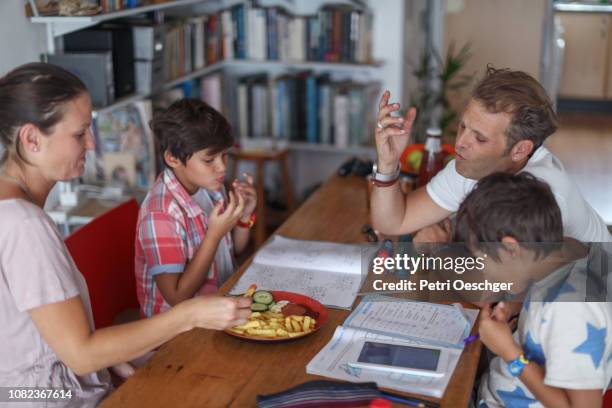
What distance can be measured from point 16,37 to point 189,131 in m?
0.92

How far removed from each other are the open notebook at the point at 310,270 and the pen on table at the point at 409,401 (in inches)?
16.0

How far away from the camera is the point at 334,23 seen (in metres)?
3.95

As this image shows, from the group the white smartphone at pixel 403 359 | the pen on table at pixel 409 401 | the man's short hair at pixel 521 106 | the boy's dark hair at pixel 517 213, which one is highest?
the man's short hair at pixel 521 106

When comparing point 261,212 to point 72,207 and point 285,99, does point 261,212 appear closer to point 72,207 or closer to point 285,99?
point 285,99

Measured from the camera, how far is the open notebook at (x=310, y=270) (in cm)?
187

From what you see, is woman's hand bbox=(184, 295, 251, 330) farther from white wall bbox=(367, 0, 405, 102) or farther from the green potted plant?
the green potted plant

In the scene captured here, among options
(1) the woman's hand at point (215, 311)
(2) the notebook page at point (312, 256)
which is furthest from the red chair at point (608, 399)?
(1) the woman's hand at point (215, 311)

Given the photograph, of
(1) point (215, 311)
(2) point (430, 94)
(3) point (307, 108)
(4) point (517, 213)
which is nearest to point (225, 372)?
(1) point (215, 311)

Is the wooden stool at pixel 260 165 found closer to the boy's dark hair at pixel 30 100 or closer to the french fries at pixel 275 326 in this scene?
the french fries at pixel 275 326

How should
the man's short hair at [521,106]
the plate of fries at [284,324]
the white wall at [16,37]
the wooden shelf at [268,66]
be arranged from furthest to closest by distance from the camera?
the wooden shelf at [268,66] → the white wall at [16,37] → the man's short hair at [521,106] → the plate of fries at [284,324]

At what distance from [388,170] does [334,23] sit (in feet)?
6.82

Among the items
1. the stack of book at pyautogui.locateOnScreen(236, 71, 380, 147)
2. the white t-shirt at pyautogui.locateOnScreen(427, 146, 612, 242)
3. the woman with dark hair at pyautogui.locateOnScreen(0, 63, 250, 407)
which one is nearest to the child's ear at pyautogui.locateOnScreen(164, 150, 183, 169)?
the woman with dark hair at pyautogui.locateOnScreen(0, 63, 250, 407)

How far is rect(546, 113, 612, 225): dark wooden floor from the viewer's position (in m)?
5.23

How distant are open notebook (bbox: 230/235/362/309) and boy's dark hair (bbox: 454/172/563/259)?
18.6 inches
